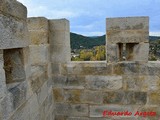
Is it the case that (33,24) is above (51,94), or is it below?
above

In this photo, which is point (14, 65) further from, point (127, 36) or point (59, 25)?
point (127, 36)

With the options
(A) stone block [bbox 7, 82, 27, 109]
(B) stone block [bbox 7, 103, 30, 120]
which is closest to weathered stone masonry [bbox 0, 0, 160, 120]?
(B) stone block [bbox 7, 103, 30, 120]

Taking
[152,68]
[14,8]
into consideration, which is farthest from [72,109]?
[14,8]

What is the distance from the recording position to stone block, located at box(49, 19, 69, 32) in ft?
11.2

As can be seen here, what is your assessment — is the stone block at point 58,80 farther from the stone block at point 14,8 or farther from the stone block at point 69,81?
the stone block at point 14,8

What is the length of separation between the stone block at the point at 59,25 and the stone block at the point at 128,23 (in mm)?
679

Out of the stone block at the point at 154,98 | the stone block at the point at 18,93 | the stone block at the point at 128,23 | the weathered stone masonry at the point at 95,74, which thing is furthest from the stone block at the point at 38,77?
the stone block at the point at 154,98

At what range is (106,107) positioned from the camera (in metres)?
3.50

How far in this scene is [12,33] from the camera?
178 centimetres

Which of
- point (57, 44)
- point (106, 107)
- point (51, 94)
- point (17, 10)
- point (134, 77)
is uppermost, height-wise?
point (17, 10)

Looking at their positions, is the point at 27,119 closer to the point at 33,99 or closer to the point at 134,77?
the point at 33,99

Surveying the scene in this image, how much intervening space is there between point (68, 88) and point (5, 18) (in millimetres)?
2091

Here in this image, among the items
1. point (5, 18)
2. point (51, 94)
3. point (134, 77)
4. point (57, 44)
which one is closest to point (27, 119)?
point (5, 18)

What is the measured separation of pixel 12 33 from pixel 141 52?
2.09 m
